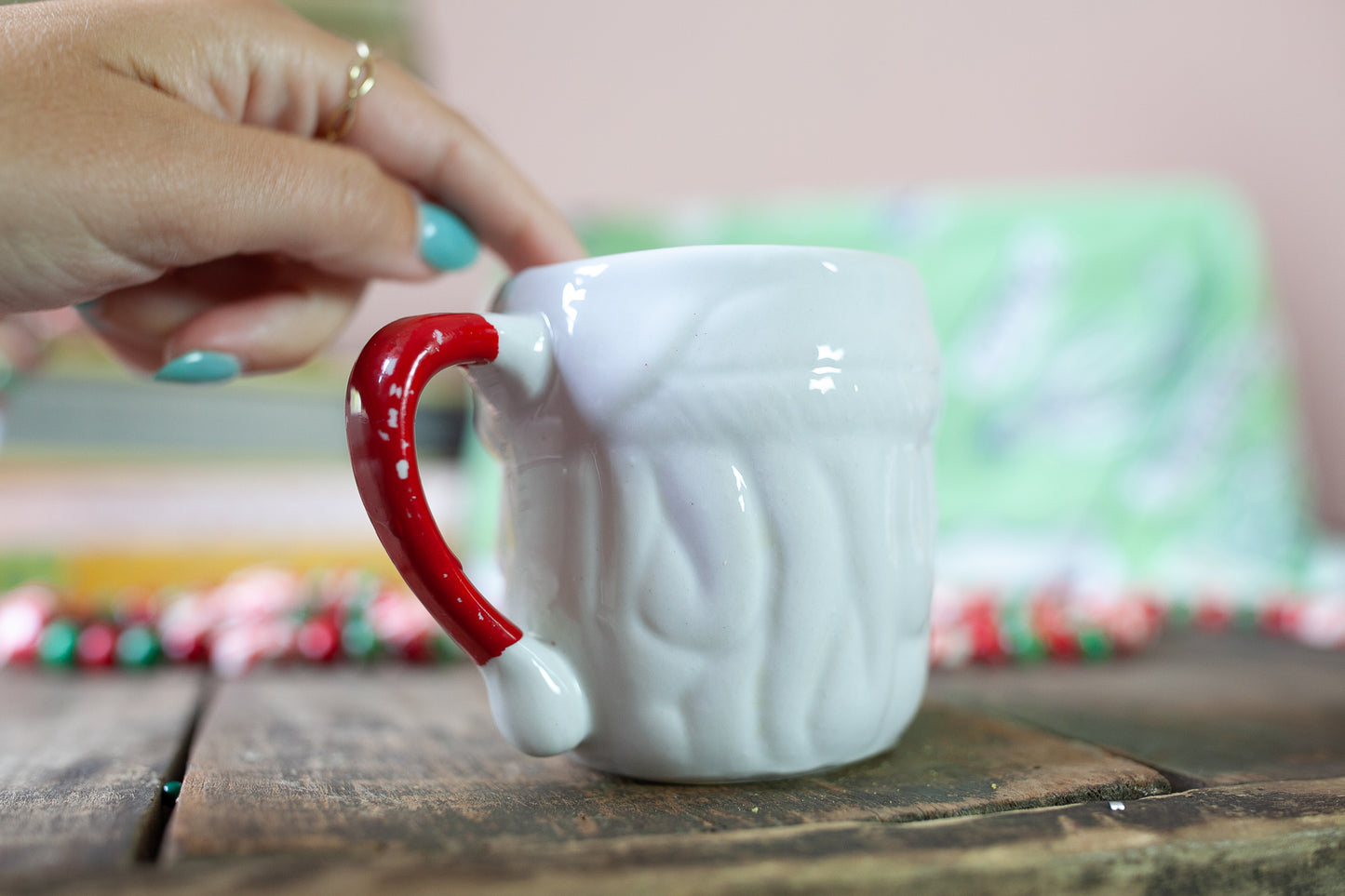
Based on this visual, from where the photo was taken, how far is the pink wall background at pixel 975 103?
1812mm

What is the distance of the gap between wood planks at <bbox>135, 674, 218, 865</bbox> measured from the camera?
295 millimetres

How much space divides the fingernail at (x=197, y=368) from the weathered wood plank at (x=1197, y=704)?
446 millimetres

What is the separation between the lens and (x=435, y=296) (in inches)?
67.2

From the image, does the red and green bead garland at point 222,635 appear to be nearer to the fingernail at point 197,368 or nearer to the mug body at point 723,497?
the fingernail at point 197,368

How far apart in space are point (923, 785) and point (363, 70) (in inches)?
15.7

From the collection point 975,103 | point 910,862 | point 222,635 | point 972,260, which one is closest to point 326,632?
point 222,635

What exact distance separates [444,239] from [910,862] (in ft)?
1.22

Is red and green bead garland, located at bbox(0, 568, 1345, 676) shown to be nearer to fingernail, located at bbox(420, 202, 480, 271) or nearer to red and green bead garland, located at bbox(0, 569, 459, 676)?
red and green bead garland, located at bbox(0, 569, 459, 676)

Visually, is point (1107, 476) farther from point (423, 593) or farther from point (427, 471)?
point (423, 593)

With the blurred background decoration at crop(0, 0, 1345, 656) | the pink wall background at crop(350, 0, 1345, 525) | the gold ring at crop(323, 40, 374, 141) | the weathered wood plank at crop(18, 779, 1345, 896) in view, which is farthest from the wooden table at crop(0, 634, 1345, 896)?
the pink wall background at crop(350, 0, 1345, 525)

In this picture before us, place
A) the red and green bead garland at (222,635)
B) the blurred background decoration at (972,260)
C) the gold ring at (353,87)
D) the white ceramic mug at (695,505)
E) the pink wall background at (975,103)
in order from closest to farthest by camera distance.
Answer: the white ceramic mug at (695,505) < the gold ring at (353,87) < the red and green bead garland at (222,635) < the blurred background decoration at (972,260) < the pink wall background at (975,103)

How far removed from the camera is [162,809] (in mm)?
344

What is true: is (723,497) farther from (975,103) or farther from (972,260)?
(975,103)

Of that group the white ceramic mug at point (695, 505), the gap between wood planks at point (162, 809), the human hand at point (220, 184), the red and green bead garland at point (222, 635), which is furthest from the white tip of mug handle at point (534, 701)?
the red and green bead garland at point (222, 635)
